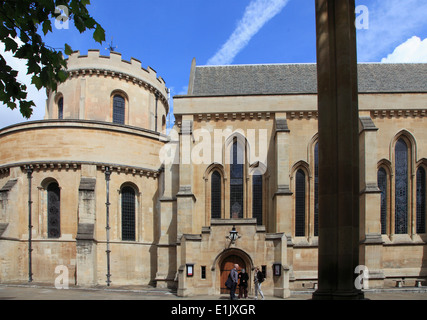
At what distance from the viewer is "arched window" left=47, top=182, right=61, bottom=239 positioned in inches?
1006

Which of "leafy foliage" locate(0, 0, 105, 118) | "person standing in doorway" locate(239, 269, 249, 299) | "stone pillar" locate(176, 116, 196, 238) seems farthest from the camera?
"stone pillar" locate(176, 116, 196, 238)

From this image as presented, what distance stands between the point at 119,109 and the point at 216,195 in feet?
38.3

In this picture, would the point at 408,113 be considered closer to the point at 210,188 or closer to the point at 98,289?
the point at 210,188

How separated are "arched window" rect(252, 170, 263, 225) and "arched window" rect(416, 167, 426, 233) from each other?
31.0ft

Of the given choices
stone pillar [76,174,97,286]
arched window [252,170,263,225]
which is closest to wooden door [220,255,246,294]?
arched window [252,170,263,225]

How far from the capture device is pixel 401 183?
26.4m

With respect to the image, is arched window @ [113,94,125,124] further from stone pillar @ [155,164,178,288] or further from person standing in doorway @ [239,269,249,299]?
person standing in doorway @ [239,269,249,299]

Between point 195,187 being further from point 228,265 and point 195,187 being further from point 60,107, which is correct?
point 60,107

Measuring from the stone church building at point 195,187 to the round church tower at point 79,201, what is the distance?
6 centimetres

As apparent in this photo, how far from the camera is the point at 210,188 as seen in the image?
26.5 metres
